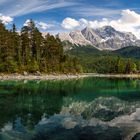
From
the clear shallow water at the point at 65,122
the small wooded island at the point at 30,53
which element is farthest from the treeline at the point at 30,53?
the clear shallow water at the point at 65,122

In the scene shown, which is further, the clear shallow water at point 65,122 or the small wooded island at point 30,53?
the small wooded island at point 30,53

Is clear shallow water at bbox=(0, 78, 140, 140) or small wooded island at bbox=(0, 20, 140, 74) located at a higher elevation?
small wooded island at bbox=(0, 20, 140, 74)

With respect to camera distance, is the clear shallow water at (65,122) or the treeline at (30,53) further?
the treeline at (30,53)

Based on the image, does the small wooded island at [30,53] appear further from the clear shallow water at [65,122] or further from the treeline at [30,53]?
the clear shallow water at [65,122]

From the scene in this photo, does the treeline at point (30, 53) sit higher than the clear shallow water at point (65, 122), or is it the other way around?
the treeline at point (30, 53)

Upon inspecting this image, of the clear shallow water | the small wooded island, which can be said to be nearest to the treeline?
the small wooded island

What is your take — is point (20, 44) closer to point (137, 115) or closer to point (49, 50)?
point (49, 50)

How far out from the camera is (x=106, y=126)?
91.7 ft

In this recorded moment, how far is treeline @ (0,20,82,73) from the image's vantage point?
11016 centimetres

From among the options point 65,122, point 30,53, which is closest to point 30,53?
point 30,53

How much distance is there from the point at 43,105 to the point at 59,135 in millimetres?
17915

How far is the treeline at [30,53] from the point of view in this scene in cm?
11016

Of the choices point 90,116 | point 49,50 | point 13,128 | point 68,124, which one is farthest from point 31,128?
point 49,50

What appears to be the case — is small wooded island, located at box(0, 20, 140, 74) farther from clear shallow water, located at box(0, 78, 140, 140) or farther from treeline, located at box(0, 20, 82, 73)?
clear shallow water, located at box(0, 78, 140, 140)
